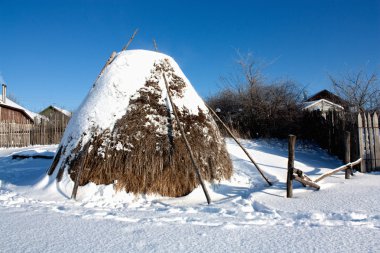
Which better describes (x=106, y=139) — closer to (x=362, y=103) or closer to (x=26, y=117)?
(x=362, y=103)

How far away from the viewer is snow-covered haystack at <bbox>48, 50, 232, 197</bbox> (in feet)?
18.3

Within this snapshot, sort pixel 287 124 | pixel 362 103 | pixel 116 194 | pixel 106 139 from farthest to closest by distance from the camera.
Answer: pixel 362 103, pixel 287 124, pixel 106 139, pixel 116 194

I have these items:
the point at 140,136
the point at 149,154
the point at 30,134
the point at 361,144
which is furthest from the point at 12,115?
the point at 361,144

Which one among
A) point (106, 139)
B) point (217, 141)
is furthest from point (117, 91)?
point (217, 141)

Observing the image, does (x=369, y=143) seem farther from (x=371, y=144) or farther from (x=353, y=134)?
(x=353, y=134)

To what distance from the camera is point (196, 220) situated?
3.91 metres

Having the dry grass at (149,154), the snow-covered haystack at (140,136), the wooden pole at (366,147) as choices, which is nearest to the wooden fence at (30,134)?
the snow-covered haystack at (140,136)

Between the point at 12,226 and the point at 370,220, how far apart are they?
14.8ft

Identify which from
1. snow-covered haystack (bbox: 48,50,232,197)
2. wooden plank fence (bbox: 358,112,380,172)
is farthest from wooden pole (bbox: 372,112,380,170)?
snow-covered haystack (bbox: 48,50,232,197)

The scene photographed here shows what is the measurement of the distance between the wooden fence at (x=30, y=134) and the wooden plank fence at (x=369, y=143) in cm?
1577

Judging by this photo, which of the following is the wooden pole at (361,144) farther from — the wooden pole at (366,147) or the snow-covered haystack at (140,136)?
the snow-covered haystack at (140,136)

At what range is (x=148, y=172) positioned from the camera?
18.3ft

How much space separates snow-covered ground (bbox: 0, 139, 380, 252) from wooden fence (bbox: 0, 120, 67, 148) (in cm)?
1213

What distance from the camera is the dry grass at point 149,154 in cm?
556
